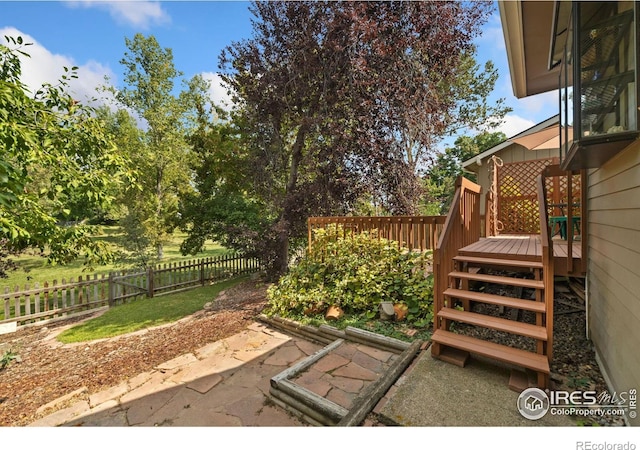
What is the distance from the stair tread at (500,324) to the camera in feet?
7.97

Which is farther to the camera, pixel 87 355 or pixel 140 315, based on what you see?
pixel 140 315

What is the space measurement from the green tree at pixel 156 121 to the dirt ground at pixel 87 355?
6.74 meters

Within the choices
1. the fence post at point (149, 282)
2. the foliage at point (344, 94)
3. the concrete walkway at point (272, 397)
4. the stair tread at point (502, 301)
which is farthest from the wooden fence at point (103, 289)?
the stair tread at point (502, 301)

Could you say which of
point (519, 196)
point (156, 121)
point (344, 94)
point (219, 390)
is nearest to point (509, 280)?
point (219, 390)

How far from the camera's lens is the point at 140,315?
5.96 metres

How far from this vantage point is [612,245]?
2.42 meters

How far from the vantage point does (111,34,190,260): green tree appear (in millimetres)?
11500

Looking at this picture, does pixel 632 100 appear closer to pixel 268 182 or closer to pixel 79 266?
pixel 268 182

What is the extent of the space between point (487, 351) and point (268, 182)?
6.69 meters

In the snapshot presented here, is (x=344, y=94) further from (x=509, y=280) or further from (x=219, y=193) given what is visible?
(x=219, y=193)

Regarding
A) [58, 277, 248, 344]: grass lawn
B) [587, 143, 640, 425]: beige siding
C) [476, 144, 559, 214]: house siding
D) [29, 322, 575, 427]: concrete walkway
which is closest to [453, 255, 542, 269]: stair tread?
[587, 143, 640, 425]: beige siding

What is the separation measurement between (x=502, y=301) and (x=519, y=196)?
4687 millimetres

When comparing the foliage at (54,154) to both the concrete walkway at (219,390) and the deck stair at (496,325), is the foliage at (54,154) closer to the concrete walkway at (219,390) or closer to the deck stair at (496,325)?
the concrete walkway at (219,390)
